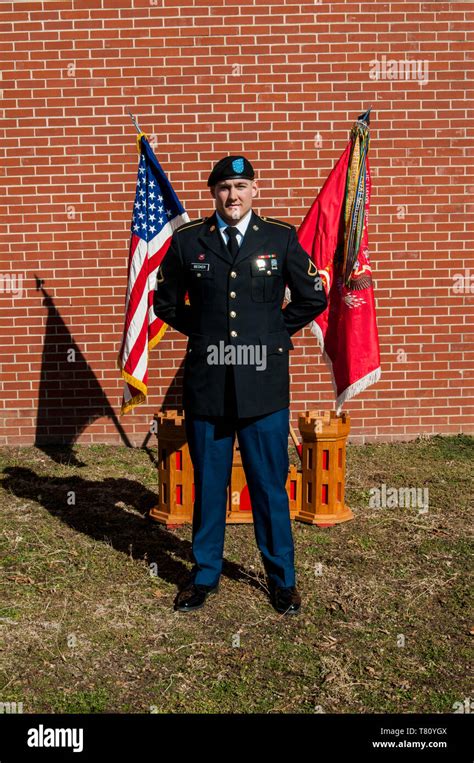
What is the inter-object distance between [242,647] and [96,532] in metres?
1.82

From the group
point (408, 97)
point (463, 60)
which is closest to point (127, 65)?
point (408, 97)

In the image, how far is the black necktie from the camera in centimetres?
416

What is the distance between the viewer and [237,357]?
4.14 m

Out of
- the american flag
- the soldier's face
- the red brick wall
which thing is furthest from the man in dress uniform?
the red brick wall

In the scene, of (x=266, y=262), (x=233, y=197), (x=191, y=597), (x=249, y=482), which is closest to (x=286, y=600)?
(x=191, y=597)

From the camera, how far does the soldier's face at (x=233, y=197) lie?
405 centimetres

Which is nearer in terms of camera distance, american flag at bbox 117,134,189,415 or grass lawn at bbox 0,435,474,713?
grass lawn at bbox 0,435,474,713

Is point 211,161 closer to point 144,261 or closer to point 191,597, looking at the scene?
point 144,261

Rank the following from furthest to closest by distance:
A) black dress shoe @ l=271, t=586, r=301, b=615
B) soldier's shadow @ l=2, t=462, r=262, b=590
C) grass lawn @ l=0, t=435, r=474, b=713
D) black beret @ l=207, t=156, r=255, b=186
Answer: soldier's shadow @ l=2, t=462, r=262, b=590 → black dress shoe @ l=271, t=586, r=301, b=615 → black beret @ l=207, t=156, r=255, b=186 → grass lawn @ l=0, t=435, r=474, b=713

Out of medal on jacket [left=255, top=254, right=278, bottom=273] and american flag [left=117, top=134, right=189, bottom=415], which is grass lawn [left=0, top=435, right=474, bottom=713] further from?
medal on jacket [left=255, top=254, right=278, bottom=273]

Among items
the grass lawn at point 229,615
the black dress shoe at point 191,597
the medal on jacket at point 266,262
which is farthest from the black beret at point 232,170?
the grass lawn at point 229,615

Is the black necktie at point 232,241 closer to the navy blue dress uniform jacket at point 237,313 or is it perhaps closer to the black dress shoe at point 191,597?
the navy blue dress uniform jacket at point 237,313

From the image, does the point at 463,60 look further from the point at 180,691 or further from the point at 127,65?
the point at 180,691

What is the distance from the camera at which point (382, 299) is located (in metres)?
7.43
